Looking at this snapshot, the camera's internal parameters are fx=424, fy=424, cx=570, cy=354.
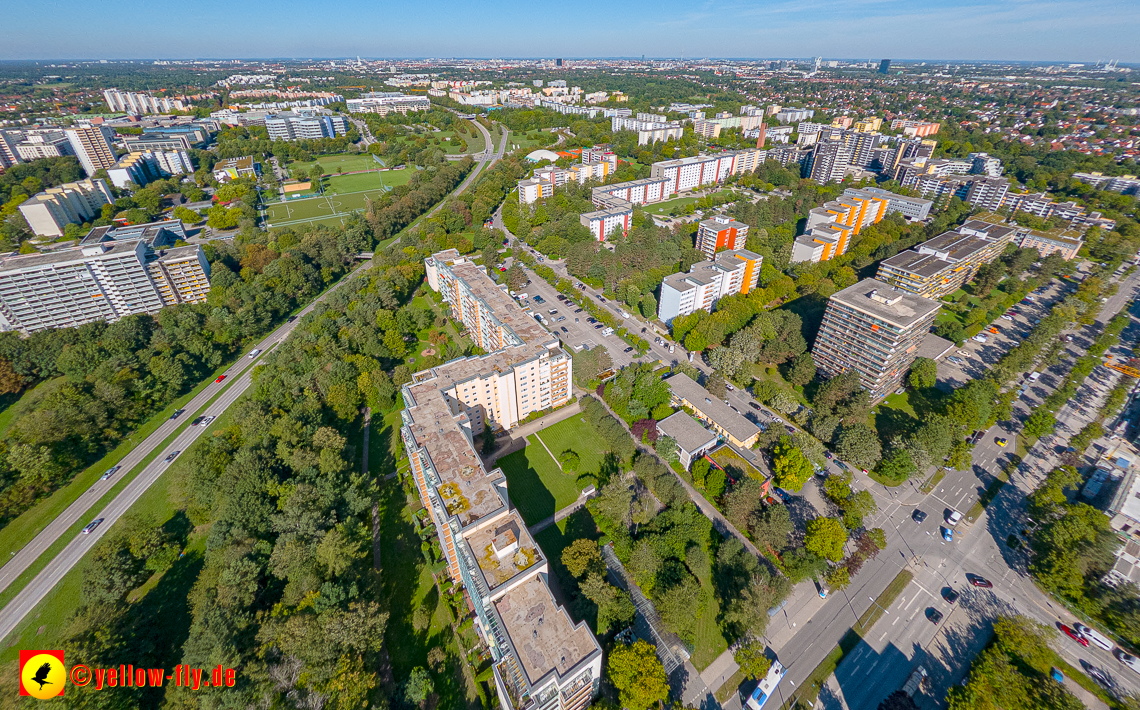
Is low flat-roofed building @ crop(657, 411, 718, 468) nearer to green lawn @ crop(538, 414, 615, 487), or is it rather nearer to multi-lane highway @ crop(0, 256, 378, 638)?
green lawn @ crop(538, 414, 615, 487)

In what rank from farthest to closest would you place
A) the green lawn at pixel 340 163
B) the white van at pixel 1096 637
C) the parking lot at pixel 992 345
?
the green lawn at pixel 340 163
the parking lot at pixel 992 345
the white van at pixel 1096 637

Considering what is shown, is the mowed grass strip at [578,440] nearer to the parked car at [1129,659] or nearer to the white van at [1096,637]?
the white van at [1096,637]

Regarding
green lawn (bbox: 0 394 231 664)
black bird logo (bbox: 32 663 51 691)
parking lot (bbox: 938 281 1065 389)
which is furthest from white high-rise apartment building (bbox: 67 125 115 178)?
parking lot (bbox: 938 281 1065 389)

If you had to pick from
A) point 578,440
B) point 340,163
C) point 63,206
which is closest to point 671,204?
point 578,440

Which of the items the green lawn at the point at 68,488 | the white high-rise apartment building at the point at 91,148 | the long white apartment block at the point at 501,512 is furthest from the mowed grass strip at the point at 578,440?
the white high-rise apartment building at the point at 91,148

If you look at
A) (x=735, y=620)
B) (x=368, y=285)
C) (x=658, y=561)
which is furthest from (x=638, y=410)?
(x=368, y=285)

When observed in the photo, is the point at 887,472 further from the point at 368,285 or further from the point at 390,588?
the point at 368,285

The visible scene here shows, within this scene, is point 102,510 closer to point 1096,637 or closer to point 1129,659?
point 1096,637
